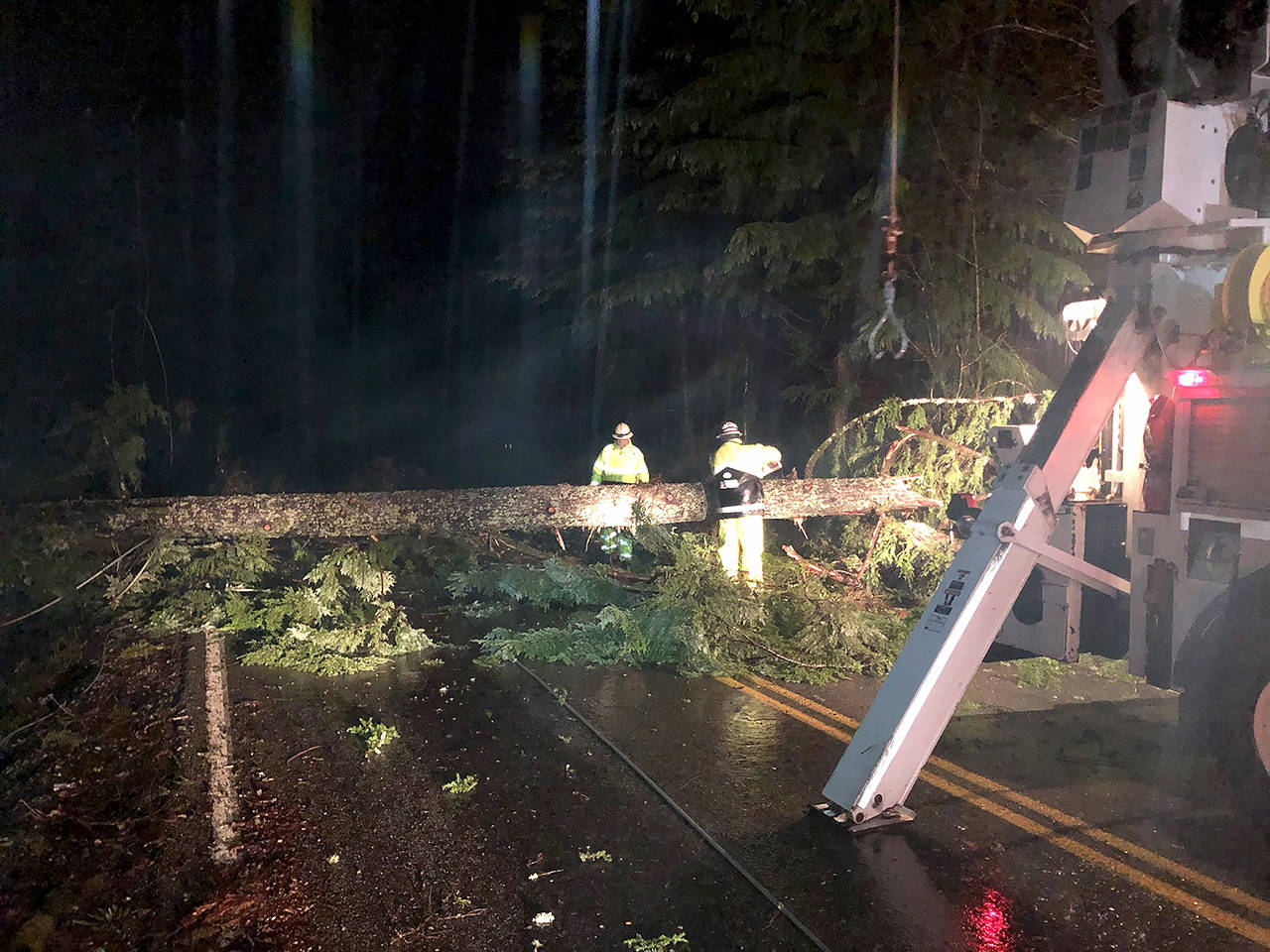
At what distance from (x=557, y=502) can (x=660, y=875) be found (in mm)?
4514

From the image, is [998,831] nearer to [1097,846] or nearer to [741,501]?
[1097,846]

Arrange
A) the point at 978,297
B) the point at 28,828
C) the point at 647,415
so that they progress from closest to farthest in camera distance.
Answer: the point at 28,828 < the point at 978,297 < the point at 647,415

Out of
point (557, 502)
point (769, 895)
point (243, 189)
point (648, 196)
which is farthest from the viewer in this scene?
point (243, 189)

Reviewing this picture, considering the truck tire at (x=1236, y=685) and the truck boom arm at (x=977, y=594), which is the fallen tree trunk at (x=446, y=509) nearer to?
the truck boom arm at (x=977, y=594)

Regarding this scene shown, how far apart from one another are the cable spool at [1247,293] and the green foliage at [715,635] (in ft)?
12.0

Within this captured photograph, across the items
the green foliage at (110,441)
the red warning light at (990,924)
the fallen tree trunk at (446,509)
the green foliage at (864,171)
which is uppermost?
the green foliage at (864,171)

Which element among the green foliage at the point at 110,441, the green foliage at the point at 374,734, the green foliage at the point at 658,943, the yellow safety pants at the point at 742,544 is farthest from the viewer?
the green foliage at the point at 110,441

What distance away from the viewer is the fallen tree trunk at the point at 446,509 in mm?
7070

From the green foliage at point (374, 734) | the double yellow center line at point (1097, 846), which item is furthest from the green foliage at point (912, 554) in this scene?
the green foliage at point (374, 734)

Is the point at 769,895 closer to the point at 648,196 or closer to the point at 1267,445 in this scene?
the point at 1267,445

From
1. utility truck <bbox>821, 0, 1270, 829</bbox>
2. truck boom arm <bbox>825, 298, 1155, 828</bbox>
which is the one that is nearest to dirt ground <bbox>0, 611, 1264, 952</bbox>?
truck boom arm <bbox>825, 298, 1155, 828</bbox>

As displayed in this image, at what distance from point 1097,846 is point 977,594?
4.21 feet

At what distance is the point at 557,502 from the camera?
8062mm

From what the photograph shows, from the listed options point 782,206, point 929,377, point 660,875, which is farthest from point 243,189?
point 660,875
